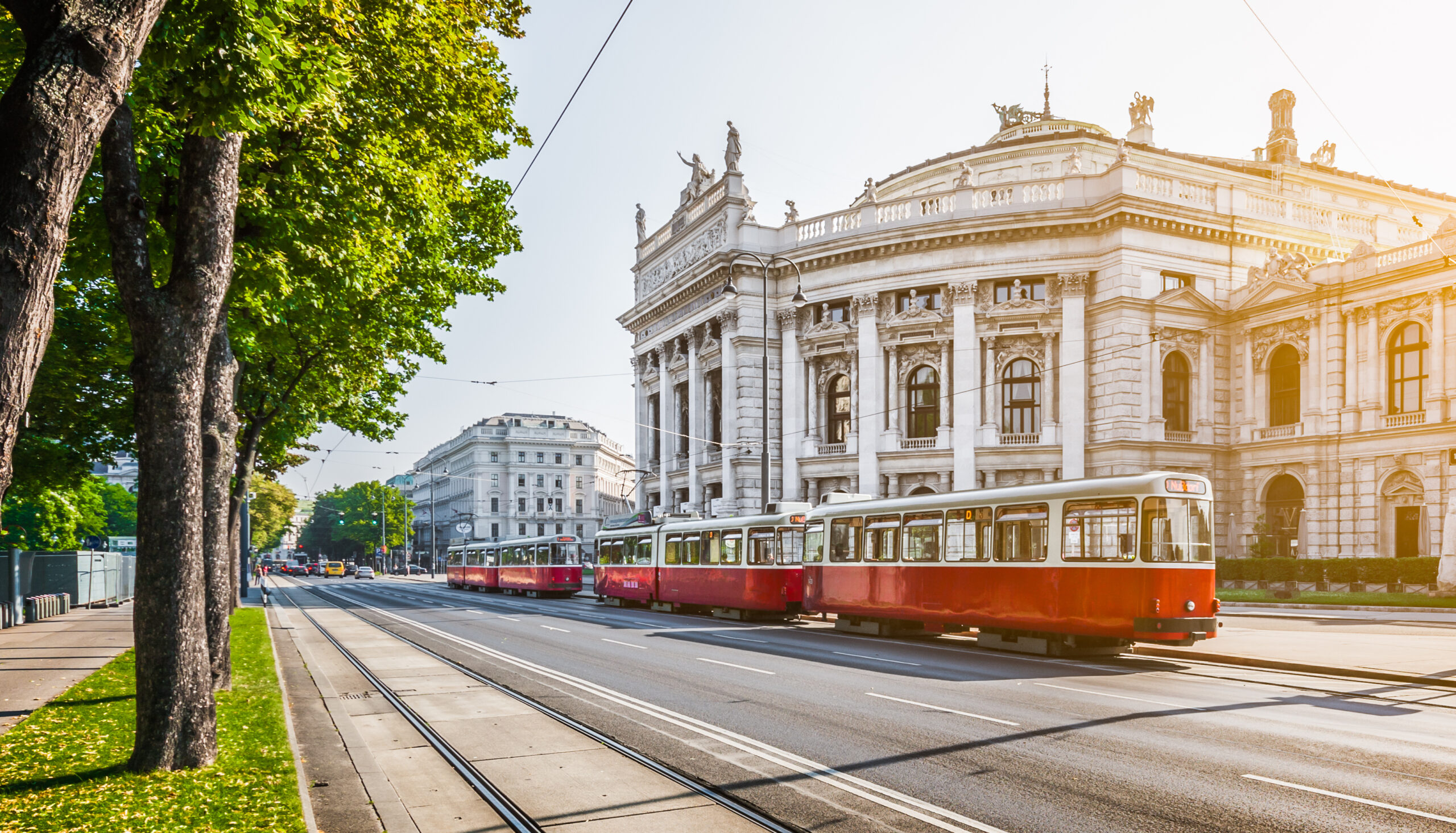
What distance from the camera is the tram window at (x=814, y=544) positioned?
85.0 feet

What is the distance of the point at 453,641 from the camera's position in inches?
901

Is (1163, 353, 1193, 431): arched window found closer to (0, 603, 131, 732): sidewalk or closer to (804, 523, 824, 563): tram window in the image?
(804, 523, 824, 563): tram window

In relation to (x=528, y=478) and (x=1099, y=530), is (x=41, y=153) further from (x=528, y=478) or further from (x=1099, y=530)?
(x=528, y=478)

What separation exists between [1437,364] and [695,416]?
34794 mm

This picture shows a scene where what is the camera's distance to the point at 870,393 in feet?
160

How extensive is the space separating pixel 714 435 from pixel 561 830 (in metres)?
50.4

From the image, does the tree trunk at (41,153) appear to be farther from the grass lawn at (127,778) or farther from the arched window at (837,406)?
the arched window at (837,406)

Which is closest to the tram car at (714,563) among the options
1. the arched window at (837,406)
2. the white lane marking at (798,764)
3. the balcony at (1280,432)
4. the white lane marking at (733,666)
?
the white lane marking at (733,666)

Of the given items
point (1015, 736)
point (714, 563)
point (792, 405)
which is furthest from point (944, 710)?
point (792, 405)

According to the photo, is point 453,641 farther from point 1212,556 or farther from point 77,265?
point 1212,556

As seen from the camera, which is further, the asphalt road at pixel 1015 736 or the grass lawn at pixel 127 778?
the asphalt road at pixel 1015 736

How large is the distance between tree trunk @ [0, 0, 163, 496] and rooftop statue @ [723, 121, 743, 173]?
165 ft

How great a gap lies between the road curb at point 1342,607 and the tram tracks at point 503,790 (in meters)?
23.3

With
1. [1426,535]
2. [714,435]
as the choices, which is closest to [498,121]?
[1426,535]
